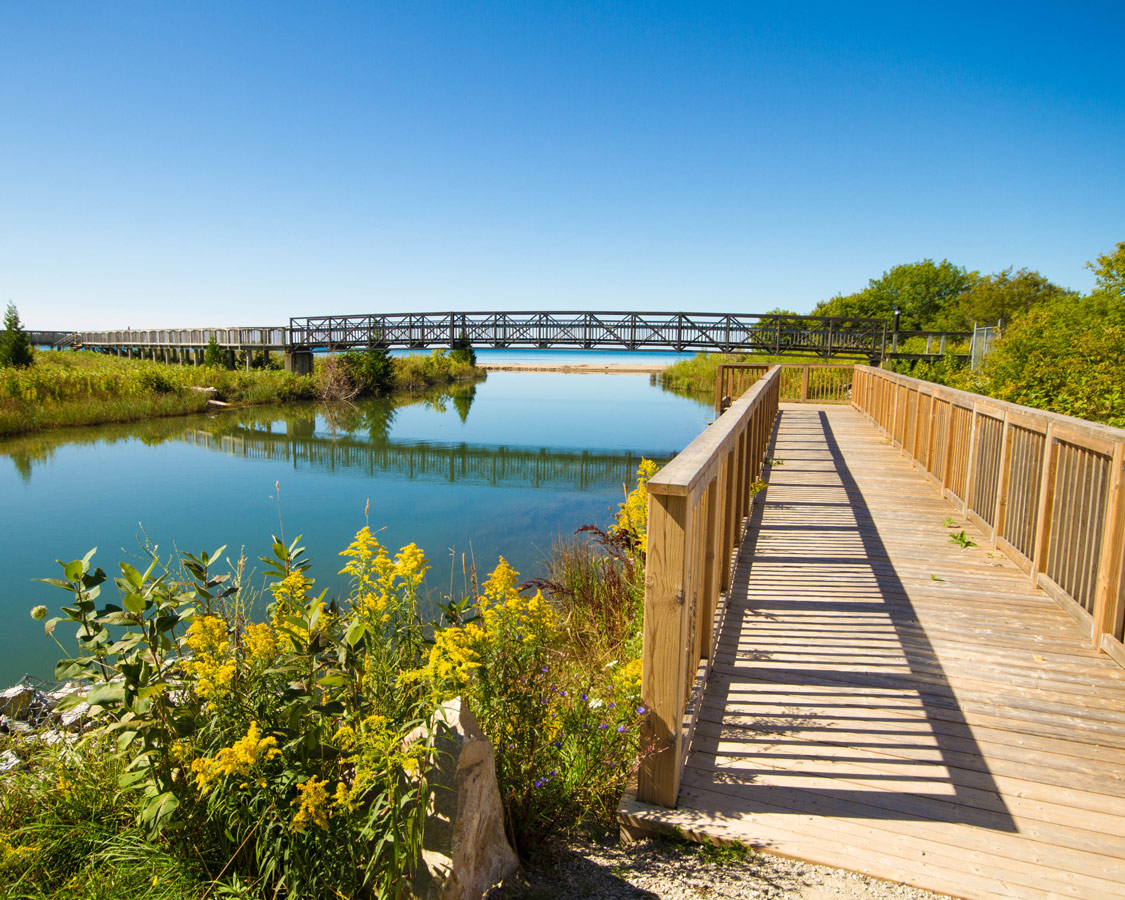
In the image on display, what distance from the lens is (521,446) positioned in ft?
70.8

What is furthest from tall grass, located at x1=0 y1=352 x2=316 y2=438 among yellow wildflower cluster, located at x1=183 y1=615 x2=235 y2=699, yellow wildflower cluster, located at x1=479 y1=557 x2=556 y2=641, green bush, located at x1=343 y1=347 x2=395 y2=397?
yellow wildflower cluster, located at x1=479 y1=557 x2=556 y2=641

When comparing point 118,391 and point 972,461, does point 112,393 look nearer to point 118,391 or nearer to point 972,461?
point 118,391

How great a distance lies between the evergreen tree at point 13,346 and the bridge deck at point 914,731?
2975 centimetres

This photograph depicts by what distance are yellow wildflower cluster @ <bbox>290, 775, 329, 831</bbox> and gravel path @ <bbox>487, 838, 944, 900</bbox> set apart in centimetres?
66

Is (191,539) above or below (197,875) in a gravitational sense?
below

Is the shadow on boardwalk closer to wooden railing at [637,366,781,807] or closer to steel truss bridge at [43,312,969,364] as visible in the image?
wooden railing at [637,366,781,807]

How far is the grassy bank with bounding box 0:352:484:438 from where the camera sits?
20.5 m

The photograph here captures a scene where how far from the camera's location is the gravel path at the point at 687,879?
2.10 m

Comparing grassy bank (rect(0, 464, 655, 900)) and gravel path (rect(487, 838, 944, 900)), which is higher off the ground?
Result: grassy bank (rect(0, 464, 655, 900))

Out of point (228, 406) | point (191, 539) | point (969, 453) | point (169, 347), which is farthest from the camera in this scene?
point (169, 347)

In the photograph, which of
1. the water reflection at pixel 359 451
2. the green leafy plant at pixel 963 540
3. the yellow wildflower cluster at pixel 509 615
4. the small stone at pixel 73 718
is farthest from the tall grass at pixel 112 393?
the green leafy plant at pixel 963 540

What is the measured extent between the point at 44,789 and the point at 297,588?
3.62 ft

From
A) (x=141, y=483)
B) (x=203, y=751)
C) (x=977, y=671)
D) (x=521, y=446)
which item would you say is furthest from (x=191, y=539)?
(x=521, y=446)

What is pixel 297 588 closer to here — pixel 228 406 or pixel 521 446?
pixel 521 446
